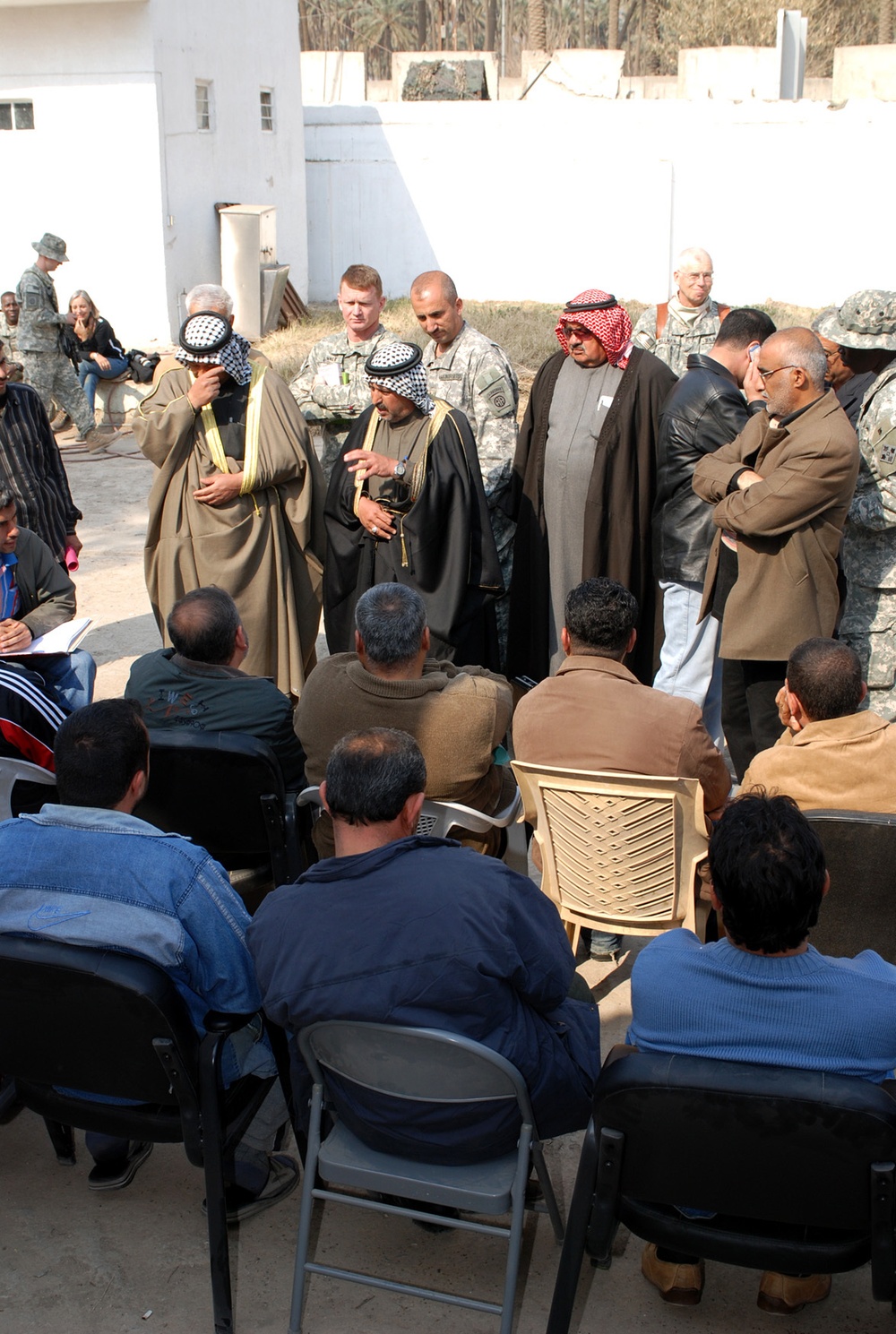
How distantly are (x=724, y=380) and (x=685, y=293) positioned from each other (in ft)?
10.6

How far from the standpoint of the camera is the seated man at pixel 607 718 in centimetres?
326

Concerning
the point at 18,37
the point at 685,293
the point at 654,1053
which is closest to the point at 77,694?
the point at 654,1053

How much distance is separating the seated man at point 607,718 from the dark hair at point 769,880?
39.2 inches

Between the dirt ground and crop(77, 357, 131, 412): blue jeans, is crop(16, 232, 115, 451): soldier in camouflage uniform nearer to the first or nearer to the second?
crop(77, 357, 131, 412): blue jeans

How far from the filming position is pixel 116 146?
15.2 meters

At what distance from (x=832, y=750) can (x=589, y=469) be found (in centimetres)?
262

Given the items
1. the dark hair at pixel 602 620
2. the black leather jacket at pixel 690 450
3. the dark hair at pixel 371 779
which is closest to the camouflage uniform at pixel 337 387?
the black leather jacket at pixel 690 450

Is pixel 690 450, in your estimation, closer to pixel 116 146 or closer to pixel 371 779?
pixel 371 779

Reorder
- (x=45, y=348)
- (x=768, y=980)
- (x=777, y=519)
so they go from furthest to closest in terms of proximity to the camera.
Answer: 1. (x=45, y=348)
2. (x=777, y=519)
3. (x=768, y=980)

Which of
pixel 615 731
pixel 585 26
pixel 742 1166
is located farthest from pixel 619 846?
pixel 585 26

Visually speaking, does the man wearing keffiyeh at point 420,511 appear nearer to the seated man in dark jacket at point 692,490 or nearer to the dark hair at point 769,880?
the seated man in dark jacket at point 692,490

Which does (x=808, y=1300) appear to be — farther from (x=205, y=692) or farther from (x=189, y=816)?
(x=205, y=692)

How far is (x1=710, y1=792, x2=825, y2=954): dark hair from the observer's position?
85.5 inches

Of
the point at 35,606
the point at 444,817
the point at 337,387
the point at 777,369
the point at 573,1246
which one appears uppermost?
the point at 777,369
